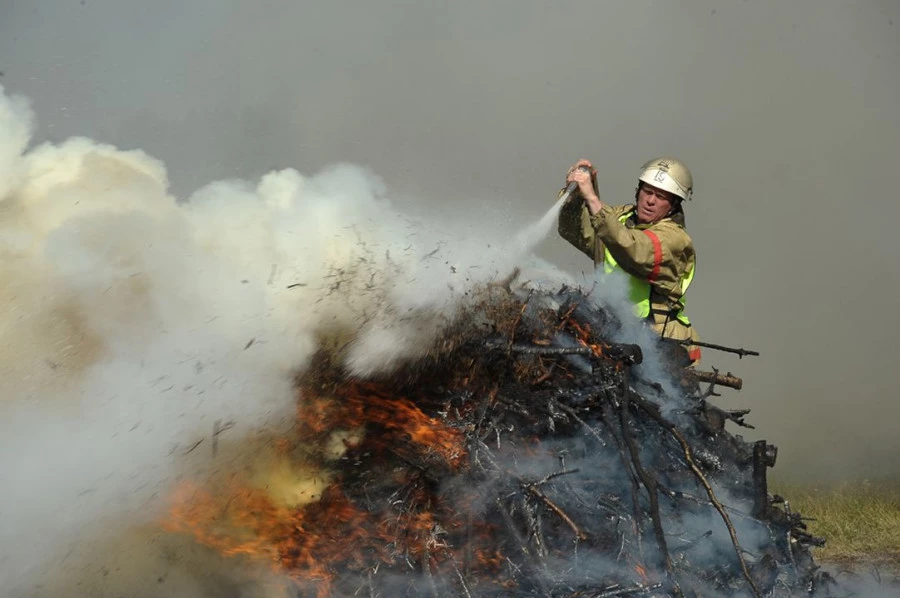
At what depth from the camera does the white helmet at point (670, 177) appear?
698cm

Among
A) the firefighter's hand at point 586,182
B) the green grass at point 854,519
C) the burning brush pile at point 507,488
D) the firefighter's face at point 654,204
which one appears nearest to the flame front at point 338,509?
the burning brush pile at point 507,488

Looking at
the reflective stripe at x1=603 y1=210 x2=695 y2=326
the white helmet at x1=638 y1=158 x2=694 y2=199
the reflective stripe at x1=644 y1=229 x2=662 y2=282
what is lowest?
the reflective stripe at x1=603 y1=210 x2=695 y2=326

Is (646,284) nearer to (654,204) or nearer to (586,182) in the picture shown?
(654,204)

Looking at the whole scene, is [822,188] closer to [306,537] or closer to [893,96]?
[893,96]

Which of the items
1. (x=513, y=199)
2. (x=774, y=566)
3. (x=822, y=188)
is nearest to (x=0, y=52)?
(x=513, y=199)

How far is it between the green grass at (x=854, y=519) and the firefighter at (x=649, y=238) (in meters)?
2.91

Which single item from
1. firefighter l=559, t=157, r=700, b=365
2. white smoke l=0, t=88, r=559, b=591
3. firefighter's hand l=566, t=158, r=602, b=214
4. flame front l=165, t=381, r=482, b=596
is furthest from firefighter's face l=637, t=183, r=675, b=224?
flame front l=165, t=381, r=482, b=596

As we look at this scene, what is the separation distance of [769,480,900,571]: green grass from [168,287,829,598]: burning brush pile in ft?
9.87

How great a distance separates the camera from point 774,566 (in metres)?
5.62

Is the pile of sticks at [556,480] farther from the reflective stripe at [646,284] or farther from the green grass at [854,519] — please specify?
the green grass at [854,519]

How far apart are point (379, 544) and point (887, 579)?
4.67 meters

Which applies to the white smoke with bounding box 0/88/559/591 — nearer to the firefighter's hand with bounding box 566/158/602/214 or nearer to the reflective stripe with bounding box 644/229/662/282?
the firefighter's hand with bounding box 566/158/602/214

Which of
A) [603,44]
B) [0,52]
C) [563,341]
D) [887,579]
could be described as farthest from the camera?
[603,44]

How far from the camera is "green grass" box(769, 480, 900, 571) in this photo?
8367 mm
